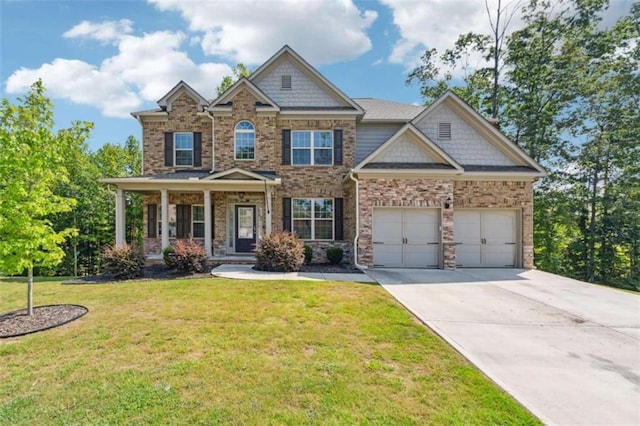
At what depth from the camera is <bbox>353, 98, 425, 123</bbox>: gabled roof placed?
47.8 ft

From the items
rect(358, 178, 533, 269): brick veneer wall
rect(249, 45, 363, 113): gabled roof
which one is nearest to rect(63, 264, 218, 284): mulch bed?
rect(358, 178, 533, 269): brick veneer wall

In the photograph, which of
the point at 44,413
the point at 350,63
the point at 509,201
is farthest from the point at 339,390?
the point at 350,63

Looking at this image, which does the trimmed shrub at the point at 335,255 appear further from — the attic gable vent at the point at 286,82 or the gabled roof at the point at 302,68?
the attic gable vent at the point at 286,82

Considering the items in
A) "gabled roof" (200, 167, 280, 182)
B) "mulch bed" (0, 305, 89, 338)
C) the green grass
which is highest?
"gabled roof" (200, 167, 280, 182)

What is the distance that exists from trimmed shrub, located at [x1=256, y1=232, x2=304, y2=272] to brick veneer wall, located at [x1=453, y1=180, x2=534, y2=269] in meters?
7.12

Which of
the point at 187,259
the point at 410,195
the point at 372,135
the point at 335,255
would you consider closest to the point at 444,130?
the point at 372,135

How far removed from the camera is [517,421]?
3012 millimetres

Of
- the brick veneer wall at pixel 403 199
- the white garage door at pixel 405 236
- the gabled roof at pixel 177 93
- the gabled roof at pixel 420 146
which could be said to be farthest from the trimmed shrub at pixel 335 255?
the gabled roof at pixel 177 93

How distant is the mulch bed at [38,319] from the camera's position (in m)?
5.44

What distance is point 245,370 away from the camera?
3963mm

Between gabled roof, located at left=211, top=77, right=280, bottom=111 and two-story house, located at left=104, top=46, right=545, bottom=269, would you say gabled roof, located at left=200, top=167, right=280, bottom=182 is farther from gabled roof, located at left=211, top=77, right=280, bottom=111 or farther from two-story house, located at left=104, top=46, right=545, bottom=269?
gabled roof, located at left=211, top=77, right=280, bottom=111

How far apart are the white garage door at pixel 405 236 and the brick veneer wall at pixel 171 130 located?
8.84 metres

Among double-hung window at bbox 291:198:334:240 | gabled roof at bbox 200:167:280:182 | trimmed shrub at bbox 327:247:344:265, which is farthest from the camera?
double-hung window at bbox 291:198:334:240

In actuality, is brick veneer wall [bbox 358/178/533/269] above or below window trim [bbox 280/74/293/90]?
below
